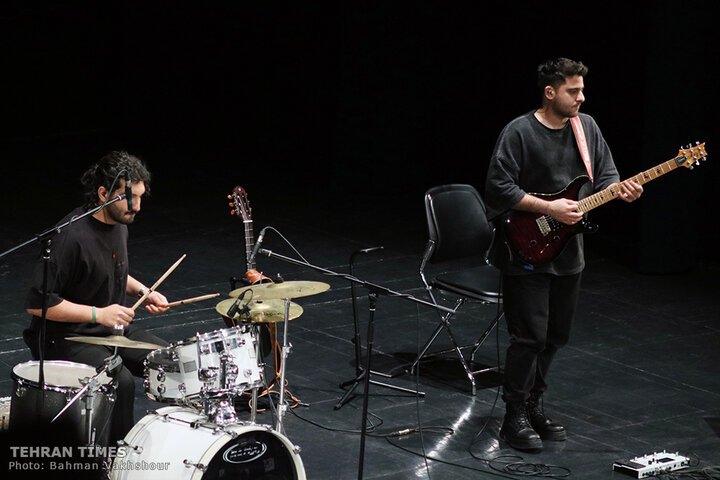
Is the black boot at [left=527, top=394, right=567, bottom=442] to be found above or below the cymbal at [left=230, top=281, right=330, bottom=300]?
below

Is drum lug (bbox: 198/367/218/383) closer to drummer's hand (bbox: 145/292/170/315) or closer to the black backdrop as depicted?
drummer's hand (bbox: 145/292/170/315)

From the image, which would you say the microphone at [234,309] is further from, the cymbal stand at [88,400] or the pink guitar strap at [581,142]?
the pink guitar strap at [581,142]

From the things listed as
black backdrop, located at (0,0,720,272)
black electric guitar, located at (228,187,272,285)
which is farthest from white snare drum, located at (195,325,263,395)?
black backdrop, located at (0,0,720,272)

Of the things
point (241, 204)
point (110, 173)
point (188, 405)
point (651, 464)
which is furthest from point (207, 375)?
point (651, 464)

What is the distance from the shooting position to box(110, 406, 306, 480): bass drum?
13.3ft

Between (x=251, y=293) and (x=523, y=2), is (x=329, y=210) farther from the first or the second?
(x=251, y=293)

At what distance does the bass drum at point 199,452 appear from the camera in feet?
13.3

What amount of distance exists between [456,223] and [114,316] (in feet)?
7.99

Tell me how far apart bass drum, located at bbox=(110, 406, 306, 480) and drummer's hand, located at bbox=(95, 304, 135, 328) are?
49 cm

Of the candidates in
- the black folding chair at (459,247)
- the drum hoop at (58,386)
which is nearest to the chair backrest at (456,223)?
the black folding chair at (459,247)

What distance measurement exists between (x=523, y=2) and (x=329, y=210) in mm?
2544

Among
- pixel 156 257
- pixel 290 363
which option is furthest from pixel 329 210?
pixel 290 363

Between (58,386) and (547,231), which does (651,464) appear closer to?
(547,231)

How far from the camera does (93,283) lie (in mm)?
4836
